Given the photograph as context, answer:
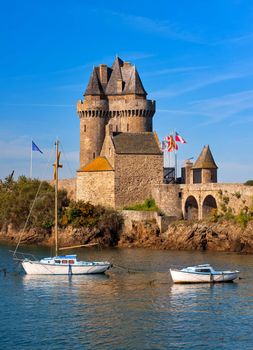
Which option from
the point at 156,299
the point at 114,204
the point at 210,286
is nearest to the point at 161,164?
the point at 114,204

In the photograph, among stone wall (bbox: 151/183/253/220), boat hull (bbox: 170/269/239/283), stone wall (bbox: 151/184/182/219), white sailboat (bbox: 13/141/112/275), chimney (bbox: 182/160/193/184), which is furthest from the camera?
chimney (bbox: 182/160/193/184)

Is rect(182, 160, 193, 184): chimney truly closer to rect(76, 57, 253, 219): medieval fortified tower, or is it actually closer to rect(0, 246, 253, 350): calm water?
rect(76, 57, 253, 219): medieval fortified tower

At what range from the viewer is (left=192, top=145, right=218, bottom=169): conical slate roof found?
7350cm

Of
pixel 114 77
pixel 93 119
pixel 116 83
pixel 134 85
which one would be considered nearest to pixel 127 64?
pixel 114 77

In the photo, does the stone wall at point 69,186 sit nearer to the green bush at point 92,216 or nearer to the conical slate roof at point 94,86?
the green bush at point 92,216

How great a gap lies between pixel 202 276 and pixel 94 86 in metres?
41.8

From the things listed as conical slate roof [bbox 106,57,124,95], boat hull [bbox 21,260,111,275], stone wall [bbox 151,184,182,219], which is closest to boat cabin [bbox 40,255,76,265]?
boat hull [bbox 21,260,111,275]

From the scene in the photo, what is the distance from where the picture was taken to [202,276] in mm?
45062

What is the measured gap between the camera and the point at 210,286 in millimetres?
44344

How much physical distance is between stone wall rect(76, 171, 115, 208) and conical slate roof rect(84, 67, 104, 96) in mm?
12094

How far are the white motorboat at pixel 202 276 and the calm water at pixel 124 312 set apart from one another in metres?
0.65

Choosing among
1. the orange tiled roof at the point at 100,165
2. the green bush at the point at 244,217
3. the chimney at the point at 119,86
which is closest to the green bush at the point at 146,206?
the orange tiled roof at the point at 100,165

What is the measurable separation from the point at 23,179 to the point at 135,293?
48.3 m

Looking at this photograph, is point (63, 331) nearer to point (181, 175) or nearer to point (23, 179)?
point (181, 175)
